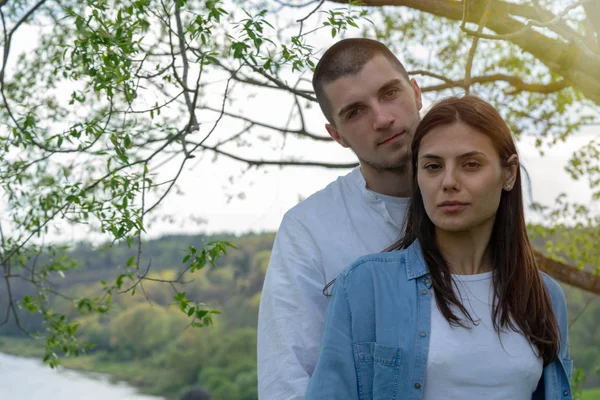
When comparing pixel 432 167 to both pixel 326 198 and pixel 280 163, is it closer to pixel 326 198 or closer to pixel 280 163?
pixel 326 198

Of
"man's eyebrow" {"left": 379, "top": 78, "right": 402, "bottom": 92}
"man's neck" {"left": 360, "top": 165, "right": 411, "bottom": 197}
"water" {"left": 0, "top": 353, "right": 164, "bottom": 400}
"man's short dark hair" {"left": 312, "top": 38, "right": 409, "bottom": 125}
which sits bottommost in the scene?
"water" {"left": 0, "top": 353, "right": 164, "bottom": 400}

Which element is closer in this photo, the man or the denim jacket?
the denim jacket

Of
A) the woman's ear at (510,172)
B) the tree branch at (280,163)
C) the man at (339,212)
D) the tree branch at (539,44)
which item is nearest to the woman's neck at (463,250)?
the woman's ear at (510,172)

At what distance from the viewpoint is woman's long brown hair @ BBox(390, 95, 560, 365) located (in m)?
1.63

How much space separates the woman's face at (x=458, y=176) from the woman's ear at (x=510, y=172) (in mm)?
41

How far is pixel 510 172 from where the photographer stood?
5.75 ft

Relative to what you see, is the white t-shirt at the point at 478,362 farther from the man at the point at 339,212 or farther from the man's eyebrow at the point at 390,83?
the man's eyebrow at the point at 390,83

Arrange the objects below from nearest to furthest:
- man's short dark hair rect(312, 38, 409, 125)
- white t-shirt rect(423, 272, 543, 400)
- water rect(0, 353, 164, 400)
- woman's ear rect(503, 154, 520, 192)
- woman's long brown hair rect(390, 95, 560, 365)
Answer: white t-shirt rect(423, 272, 543, 400), woman's long brown hair rect(390, 95, 560, 365), woman's ear rect(503, 154, 520, 192), man's short dark hair rect(312, 38, 409, 125), water rect(0, 353, 164, 400)

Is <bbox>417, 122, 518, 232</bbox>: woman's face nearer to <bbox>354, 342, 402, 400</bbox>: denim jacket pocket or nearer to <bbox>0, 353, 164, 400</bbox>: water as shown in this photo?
<bbox>354, 342, 402, 400</bbox>: denim jacket pocket

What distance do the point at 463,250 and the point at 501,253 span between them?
95 mm

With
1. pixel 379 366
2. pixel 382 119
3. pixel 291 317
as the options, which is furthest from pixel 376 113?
pixel 379 366

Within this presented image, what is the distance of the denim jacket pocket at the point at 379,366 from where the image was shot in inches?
61.8

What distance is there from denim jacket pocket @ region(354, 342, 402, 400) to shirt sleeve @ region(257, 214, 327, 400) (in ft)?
0.65

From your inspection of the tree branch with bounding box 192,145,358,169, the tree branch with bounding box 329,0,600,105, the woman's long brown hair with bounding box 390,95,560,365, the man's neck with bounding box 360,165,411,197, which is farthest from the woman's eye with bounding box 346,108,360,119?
the tree branch with bounding box 192,145,358,169
